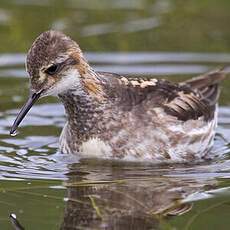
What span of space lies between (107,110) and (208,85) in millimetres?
2540

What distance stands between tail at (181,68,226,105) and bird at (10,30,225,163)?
122 cm

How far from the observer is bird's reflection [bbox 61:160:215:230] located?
9.54 meters

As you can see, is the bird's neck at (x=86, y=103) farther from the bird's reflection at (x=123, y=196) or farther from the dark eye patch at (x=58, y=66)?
the bird's reflection at (x=123, y=196)

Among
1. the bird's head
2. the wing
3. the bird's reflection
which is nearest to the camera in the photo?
the bird's reflection

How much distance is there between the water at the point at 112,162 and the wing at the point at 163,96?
548mm

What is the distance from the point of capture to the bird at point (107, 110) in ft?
36.8

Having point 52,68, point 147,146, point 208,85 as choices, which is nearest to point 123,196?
point 147,146

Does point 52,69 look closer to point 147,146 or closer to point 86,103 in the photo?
point 86,103

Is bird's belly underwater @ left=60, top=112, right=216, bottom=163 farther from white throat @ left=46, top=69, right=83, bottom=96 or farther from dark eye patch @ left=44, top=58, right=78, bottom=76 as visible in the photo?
dark eye patch @ left=44, top=58, right=78, bottom=76

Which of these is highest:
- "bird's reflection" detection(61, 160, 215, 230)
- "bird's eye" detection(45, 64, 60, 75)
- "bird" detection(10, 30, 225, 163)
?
"bird's eye" detection(45, 64, 60, 75)

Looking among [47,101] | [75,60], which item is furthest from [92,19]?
[75,60]

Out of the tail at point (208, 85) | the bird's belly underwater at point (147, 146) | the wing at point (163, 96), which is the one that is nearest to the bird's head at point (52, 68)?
the wing at point (163, 96)

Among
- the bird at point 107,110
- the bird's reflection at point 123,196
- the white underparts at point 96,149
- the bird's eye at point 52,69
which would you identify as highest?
the bird's eye at point 52,69

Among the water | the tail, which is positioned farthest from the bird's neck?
the tail
